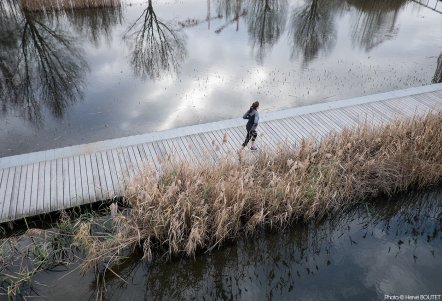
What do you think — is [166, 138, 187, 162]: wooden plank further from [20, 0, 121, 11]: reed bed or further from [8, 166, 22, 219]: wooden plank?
[20, 0, 121, 11]: reed bed

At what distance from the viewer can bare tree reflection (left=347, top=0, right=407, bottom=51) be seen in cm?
1300

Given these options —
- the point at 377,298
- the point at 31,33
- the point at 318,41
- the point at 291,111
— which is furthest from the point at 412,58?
the point at 31,33

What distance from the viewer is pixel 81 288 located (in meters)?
4.88

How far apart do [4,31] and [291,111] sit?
10.3m

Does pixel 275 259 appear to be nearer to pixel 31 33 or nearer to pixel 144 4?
pixel 31 33

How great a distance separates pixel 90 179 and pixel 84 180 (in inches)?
3.9

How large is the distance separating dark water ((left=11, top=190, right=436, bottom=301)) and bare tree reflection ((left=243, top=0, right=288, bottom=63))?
7.01 meters

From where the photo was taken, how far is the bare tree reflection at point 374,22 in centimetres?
1300

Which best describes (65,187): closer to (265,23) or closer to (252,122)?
(252,122)

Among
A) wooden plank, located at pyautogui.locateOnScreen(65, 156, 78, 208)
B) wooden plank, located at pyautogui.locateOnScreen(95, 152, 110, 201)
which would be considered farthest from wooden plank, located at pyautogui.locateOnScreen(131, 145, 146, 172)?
wooden plank, located at pyautogui.locateOnScreen(65, 156, 78, 208)

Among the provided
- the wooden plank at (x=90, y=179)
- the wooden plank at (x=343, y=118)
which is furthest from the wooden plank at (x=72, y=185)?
the wooden plank at (x=343, y=118)

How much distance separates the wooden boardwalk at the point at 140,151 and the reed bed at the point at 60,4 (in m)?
8.97

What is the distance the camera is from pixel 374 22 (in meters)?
14.4

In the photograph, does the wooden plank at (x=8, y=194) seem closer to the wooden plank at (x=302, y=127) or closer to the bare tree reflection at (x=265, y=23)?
the wooden plank at (x=302, y=127)
